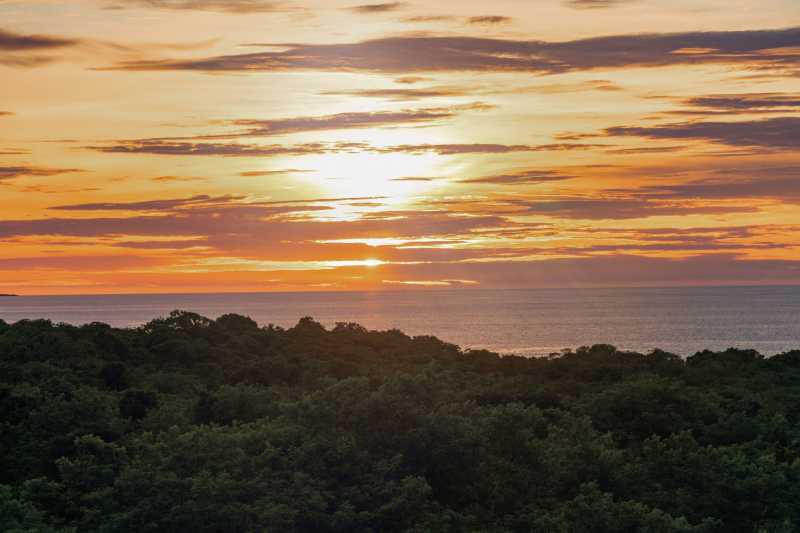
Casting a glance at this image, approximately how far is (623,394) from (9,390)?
89.3ft

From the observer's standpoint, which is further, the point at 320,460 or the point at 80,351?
the point at 80,351

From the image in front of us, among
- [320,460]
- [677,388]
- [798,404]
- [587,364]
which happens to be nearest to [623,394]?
[677,388]

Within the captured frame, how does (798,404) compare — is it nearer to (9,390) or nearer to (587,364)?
(587,364)

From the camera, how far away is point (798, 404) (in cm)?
5378

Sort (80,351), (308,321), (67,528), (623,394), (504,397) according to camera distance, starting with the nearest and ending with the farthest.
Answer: (67,528), (623,394), (504,397), (80,351), (308,321)

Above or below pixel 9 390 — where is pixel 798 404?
below

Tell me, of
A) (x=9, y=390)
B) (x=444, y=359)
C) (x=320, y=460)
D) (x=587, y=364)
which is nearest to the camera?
(x=320, y=460)

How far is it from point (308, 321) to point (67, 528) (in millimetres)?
62104

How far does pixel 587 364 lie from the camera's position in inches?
2729

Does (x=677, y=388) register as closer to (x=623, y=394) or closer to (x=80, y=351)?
(x=623, y=394)

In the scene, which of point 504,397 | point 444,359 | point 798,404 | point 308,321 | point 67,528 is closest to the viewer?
point 67,528

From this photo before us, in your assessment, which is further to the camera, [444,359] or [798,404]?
[444,359]

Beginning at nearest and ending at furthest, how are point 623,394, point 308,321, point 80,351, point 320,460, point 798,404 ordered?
1. point 320,460
2. point 623,394
3. point 798,404
4. point 80,351
5. point 308,321

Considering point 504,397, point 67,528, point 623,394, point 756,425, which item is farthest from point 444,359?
point 67,528
